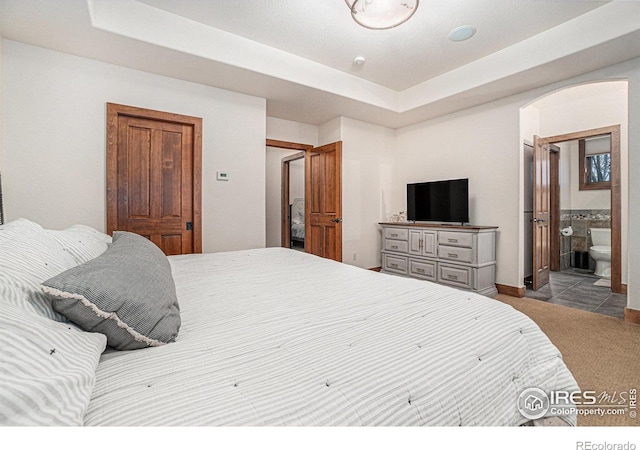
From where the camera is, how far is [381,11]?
222 centimetres

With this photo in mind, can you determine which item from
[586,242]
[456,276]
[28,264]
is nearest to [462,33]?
[456,276]

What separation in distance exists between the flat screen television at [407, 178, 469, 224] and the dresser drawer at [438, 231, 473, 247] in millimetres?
325

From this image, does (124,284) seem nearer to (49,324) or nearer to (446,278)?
(49,324)

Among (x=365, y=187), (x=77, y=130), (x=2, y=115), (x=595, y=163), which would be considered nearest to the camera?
(x=2, y=115)

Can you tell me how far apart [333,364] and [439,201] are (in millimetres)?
4016

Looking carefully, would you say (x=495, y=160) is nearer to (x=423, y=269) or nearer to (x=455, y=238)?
(x=455, y=238)

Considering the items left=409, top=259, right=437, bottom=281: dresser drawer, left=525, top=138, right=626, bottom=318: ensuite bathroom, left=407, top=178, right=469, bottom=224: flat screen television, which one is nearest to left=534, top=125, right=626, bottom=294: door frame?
left=525, top=138, right=626, bottom=318: ensuite bathroom

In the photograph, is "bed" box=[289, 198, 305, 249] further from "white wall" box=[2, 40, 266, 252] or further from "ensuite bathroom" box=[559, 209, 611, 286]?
"ensuite bathroom" box=[559, 209, 611, 286]

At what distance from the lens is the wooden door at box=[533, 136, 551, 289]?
393cm

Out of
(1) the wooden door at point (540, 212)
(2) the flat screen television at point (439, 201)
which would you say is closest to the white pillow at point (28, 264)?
(2) the flat screen television at point (439, 201)

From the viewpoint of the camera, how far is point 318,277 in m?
1.69

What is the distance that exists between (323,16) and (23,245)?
2.79 meters

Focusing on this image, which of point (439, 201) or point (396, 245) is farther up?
point (439, 201)

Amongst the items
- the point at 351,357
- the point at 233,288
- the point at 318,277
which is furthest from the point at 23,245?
the point at 318,277
